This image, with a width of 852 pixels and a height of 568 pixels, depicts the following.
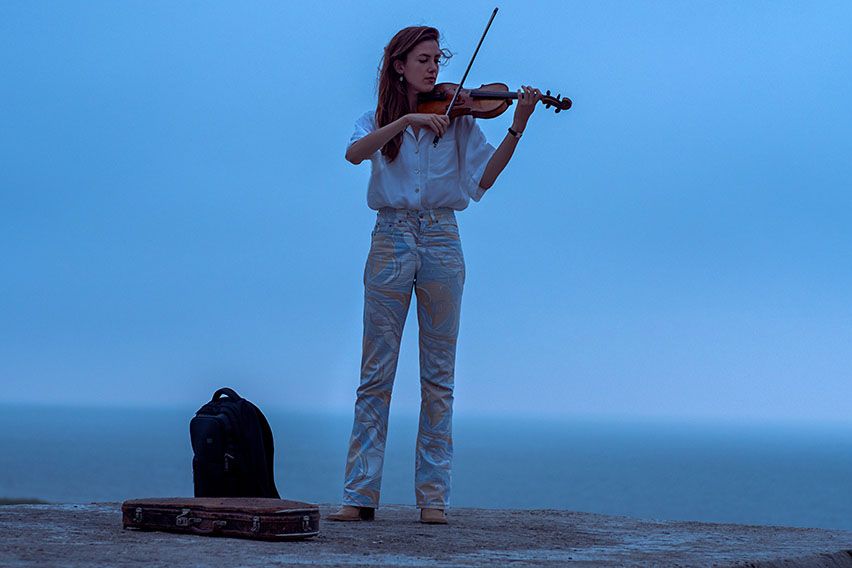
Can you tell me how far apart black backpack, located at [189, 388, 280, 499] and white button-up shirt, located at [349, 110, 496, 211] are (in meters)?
1.10

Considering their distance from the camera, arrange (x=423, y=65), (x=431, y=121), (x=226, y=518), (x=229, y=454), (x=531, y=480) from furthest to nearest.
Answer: (x=531, y=480)
(x=423, y=65)
(x=229, y=454)
(x=431, y=121)
(x=226, y=518)

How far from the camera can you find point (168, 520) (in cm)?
450

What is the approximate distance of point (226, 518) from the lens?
4379 mm

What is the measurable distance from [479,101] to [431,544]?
6.38 ft

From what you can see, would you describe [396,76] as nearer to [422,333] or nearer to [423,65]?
[423,65]

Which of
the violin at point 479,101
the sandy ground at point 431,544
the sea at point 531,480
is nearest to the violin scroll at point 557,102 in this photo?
the violin at point 479,101

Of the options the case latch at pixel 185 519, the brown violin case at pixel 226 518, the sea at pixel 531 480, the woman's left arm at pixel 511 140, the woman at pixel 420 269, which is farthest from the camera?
the sea at pixel 531 480

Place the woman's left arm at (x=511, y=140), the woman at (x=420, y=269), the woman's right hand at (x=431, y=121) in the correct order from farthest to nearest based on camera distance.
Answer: the woman at (x=420, y=269) < the woman's left arm at (x=511, y=140) < the woman's right hand at (x=431, y=121)

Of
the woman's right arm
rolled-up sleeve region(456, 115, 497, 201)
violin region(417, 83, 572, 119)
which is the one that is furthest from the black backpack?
violin region(417, 83, 572, 119)

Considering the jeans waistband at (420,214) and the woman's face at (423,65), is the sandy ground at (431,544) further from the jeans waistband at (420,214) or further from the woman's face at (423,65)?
the woman's face at (423,65)

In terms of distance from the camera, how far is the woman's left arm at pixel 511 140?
5203 mm

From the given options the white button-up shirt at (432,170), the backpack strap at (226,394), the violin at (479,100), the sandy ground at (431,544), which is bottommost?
the sandy ground at (431,544)

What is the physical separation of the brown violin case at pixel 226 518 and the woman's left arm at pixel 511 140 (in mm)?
1665

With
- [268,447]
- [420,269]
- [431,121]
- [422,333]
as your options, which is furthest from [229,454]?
[431,121]
